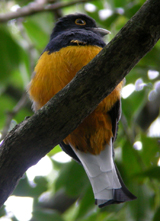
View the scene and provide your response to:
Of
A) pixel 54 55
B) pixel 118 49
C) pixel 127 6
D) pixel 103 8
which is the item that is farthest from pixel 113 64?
pixel 103 8

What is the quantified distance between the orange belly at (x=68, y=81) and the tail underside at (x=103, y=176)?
7 cm

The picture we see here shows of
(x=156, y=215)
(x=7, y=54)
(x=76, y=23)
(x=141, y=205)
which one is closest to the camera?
(x=156, y=215)

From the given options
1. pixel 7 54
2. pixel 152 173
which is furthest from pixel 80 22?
pixel 152 173

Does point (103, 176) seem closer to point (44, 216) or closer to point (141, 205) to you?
point (141, 205)

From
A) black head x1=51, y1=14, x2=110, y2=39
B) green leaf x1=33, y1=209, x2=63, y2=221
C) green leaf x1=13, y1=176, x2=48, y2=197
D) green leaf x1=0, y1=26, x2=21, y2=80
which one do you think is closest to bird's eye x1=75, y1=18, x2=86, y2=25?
black head x1=51, y1=14, x2=110, y2=39

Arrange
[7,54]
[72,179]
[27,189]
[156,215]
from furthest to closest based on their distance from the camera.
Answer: [7,54]
[72,179]
[27,189]
[156,215]

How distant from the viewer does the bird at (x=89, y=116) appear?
2902 mm

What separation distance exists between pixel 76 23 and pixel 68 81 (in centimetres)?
137

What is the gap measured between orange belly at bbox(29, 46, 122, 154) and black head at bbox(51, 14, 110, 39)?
0.87 m

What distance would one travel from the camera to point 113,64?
6.65ft

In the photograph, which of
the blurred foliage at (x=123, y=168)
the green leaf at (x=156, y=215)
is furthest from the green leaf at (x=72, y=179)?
the green leaf at (x=156, y=215)

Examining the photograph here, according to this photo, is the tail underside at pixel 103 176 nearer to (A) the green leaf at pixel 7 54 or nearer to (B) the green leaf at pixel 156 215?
(B) the green leaf at pixel 156 215

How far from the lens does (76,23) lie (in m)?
3.96

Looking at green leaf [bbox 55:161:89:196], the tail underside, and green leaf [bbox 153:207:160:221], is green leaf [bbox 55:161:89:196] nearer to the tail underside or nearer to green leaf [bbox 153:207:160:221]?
the tail underside
